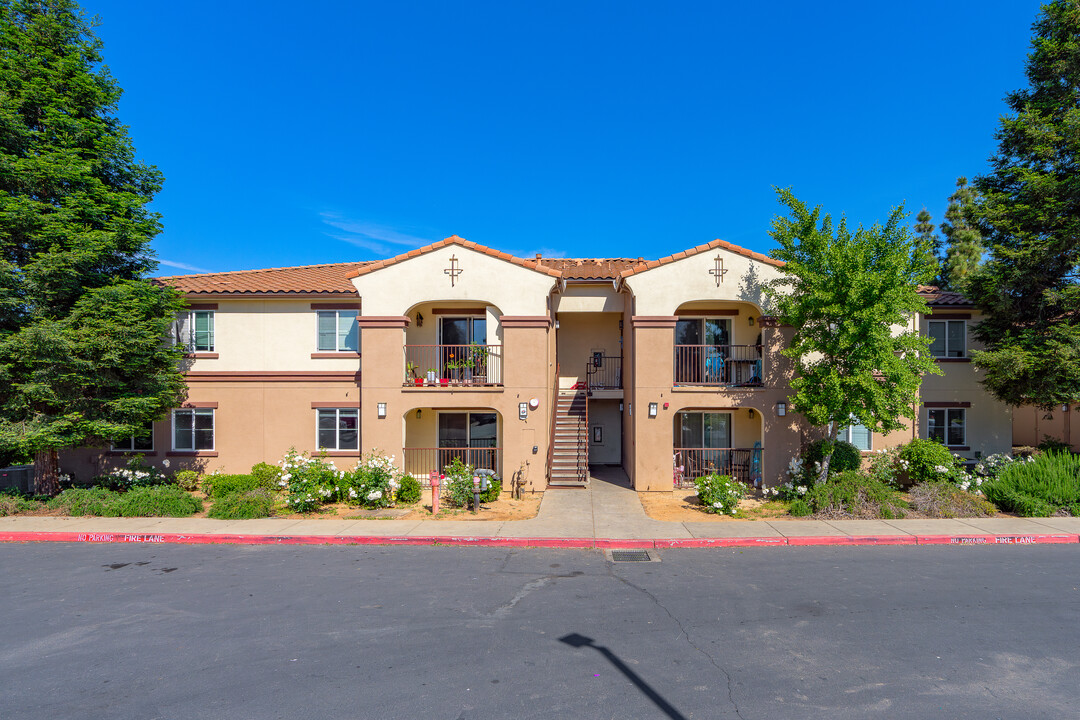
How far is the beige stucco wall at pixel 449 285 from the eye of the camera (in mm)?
15148

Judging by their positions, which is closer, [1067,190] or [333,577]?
[333,577]

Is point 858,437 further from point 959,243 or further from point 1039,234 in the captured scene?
point 959,243

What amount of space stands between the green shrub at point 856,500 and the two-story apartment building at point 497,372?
2464 mm

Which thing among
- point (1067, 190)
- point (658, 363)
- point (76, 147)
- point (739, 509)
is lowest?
point (739, 509)

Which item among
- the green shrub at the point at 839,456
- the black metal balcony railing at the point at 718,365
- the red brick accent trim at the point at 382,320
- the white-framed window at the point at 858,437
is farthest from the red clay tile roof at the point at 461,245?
the white-framed window at the point at 858,437

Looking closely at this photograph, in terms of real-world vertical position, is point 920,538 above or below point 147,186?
Result: below

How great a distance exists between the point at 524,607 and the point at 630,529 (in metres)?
4.63

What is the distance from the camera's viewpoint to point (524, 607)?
7.27 metres

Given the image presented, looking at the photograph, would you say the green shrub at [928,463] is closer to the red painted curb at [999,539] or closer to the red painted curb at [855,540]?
the red painted curb at [999,539]

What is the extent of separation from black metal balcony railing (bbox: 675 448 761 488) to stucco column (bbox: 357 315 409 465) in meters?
8.68

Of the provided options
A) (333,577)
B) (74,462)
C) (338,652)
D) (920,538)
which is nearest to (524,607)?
(338,652)

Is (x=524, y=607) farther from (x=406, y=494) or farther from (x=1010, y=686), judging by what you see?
(x=406, y=494)

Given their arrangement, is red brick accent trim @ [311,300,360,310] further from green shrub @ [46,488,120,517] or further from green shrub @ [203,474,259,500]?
green shrub @ [46,488,120,517]

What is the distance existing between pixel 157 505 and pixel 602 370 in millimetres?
14176
